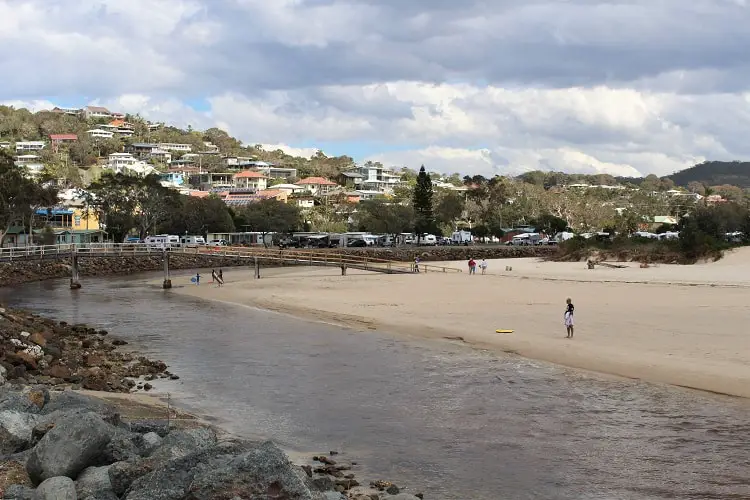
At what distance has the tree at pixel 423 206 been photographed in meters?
114

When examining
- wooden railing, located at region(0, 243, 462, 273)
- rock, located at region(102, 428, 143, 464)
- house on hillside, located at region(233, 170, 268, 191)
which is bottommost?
rock, located at region(102, 428, 143, 464)

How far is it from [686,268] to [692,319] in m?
29.8

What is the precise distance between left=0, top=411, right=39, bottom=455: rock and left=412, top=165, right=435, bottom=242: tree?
10316cm

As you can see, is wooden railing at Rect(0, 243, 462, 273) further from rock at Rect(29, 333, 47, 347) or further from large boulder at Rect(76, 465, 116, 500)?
large boulder at Rect(76, 465, 116, 500)

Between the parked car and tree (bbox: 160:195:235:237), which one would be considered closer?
tree (bbox: 160:195:235:237)

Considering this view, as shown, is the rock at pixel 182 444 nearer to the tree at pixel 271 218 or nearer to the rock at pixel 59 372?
the rock at pixel 59 372

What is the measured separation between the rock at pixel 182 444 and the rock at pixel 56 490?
0.91 m

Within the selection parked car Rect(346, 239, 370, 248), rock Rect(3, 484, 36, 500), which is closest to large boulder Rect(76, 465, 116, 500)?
rock Rect(3, 484, 36, 500)

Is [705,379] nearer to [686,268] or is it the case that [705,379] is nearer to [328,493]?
[328,493]

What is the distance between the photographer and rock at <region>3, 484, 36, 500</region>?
8.10m

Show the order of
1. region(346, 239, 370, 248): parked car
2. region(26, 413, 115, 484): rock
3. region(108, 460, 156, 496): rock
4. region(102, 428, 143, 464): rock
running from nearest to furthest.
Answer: region(108, 460, 156, 496): rock
region(26, 413, 115, 484): rock
region(102, 428, 143, 464): rock
region(346, 239, 370, 248): parked car

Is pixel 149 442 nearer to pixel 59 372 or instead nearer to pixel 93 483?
pixel 93 483

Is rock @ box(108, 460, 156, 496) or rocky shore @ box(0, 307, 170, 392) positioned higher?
rock @ box(108, 460, 156, 496)

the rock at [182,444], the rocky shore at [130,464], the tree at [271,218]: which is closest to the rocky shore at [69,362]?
the rocky shore at [130,464]
